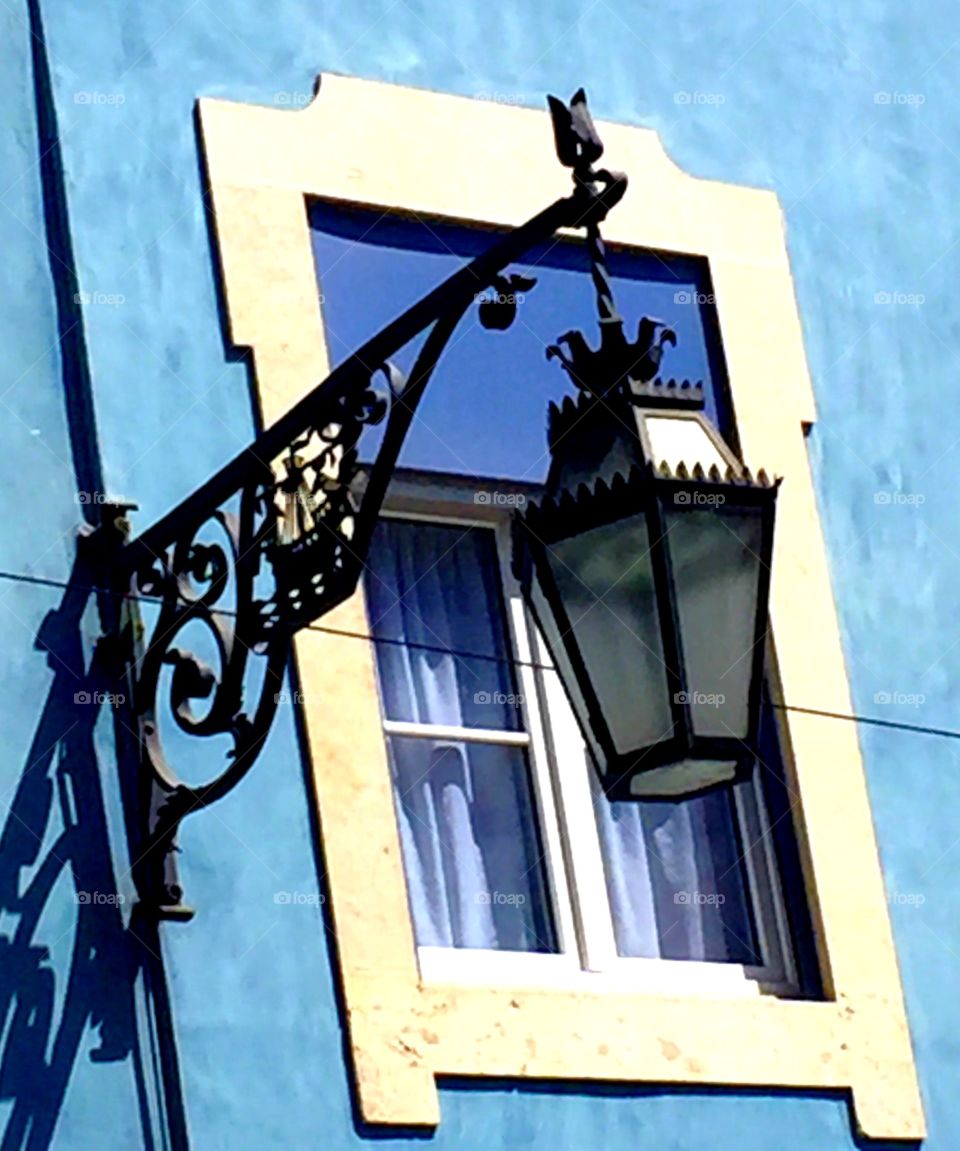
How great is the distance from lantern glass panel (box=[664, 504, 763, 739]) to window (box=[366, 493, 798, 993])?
1.24m

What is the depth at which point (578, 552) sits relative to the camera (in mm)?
5512

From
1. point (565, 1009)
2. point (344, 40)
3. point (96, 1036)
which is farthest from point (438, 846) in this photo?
point (344, 40)

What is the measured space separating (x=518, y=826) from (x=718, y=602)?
53.5 inches

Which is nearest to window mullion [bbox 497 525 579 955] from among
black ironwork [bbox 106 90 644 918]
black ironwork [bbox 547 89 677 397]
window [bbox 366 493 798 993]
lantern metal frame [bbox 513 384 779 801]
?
window [bbox 366 493 798 993]

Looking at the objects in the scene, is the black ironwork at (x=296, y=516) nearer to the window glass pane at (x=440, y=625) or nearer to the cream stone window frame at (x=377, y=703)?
the cream stone window frame at (x=377, y=703)

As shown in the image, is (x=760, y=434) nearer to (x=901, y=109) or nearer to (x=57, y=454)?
(x=901, y=109)

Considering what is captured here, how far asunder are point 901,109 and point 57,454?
2611 millimetres

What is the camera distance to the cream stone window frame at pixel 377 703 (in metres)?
6.23

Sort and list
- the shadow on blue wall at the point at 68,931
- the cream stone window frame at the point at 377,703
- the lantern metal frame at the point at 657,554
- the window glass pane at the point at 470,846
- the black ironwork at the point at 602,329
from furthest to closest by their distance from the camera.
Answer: the window glass pane at the point at 470,846, the cream stone window frame at the point at 377,703, the shadow on blue wall at the point at 68,931, the black ironwork at the point at 602,329, the lantern metal frame at the point at 657,554

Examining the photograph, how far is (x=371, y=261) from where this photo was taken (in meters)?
6.98

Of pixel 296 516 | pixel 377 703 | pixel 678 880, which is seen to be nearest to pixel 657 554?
pixel 296 516

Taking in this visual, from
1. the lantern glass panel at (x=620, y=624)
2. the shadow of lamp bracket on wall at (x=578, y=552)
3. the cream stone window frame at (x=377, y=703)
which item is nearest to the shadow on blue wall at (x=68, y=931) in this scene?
the shadow of lamp bracket on wall at (x=578, y=552)

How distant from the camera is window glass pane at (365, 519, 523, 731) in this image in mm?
6758

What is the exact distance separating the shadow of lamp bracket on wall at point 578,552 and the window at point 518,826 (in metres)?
0.74
